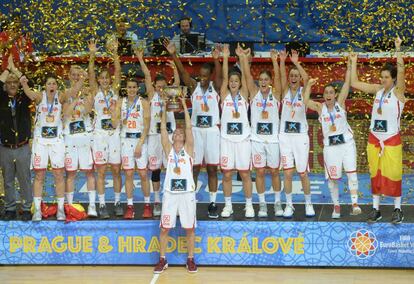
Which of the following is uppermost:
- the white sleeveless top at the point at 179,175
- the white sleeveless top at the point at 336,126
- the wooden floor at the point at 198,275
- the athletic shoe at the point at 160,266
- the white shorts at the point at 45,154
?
the white sleeveless top at the point at 336,126

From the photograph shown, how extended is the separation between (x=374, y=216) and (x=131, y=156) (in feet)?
8.39

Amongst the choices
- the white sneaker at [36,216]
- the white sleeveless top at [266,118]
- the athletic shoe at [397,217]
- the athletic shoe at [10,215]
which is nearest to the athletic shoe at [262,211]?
the white sleeveless top at [266,118]

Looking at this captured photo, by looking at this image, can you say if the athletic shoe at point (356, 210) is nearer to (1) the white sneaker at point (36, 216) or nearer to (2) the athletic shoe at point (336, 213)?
(2) the athletic shoe at point (336, 213)

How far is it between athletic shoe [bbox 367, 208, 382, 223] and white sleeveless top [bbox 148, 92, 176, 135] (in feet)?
7.26

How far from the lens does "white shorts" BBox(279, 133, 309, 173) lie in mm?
8469

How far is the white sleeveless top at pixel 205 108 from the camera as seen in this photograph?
8664mm

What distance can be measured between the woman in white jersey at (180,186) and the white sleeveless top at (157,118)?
0.40 metres

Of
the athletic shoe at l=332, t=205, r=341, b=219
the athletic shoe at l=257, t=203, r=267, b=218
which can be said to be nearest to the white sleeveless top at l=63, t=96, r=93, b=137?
the athletic shoe at l=257, t=203, r=267, b=218

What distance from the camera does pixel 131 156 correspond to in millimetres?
8586

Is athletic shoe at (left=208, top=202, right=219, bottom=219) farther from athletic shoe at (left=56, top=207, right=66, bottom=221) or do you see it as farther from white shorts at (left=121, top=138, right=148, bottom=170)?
athletic shoe at (left=56, top=207, right=66, bottom=221)

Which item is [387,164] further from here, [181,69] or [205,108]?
[181,69]

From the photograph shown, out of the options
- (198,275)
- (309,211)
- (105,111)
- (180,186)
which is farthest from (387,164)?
(105,111)

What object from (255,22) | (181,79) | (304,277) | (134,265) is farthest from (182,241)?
(255,22)

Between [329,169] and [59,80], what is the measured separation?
3018 millimetres
